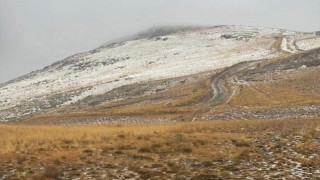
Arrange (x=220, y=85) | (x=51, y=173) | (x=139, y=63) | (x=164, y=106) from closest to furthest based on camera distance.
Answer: (x=51, y=173) → (x=164, y=106) → (x=220, y=85) → (x=139, y=63)

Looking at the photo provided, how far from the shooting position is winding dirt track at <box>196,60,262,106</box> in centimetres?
7156

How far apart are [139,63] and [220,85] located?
6918cm

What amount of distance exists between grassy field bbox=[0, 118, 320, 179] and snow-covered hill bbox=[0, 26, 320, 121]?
235ft

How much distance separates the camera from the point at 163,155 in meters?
22.6

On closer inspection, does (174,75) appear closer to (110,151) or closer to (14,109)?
(14,109)

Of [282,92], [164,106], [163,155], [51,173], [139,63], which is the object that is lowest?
[164,106]

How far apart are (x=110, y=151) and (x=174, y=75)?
3676 inches

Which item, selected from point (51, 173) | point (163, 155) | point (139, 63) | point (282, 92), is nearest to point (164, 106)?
point (282, 92)

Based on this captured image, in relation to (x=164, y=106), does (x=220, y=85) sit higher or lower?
higher

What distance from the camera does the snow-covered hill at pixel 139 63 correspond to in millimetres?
116000

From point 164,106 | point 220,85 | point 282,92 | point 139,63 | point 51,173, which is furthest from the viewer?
point 139,63

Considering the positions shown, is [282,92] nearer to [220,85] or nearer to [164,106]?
[164,106]

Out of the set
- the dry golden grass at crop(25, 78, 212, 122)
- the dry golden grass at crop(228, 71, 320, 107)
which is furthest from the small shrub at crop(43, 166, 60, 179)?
the dry golden grass at crop(228, 71, 320, 107)

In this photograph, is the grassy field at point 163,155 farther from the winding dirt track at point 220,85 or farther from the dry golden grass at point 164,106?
the winding dirt track at point 220,85
